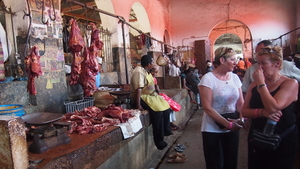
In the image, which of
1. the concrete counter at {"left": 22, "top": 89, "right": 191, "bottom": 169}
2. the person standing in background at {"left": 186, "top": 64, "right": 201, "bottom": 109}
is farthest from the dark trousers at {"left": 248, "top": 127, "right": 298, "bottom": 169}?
the person standing in background at {"left": 186, "top": 64, "right": 201, "bottom": 109}

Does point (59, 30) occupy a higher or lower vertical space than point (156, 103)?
higher

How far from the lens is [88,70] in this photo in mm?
4086

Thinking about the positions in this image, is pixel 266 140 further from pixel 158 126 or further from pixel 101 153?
pixel 158 126

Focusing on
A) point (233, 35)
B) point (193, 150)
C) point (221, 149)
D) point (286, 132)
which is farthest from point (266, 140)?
point (233, 35)

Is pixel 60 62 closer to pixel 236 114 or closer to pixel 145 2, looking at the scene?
pixel 236 114

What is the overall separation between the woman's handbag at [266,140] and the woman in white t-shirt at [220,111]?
1.14 ft

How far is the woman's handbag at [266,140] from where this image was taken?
75.0 inches

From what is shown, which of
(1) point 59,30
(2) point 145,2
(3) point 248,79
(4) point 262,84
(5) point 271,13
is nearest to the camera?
(4) point 262,84

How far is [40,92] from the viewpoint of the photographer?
3.83 metres

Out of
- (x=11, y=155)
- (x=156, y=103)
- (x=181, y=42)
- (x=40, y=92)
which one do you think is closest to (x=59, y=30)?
(x=40, y=92)

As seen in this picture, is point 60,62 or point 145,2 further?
point 145,2

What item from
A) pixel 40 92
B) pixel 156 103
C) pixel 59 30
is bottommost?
pixel 156 103

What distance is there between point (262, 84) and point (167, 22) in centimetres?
1313

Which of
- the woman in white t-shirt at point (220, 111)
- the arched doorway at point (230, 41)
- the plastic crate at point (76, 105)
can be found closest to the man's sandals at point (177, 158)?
the woman in white t-shirt at point (220, 111)
